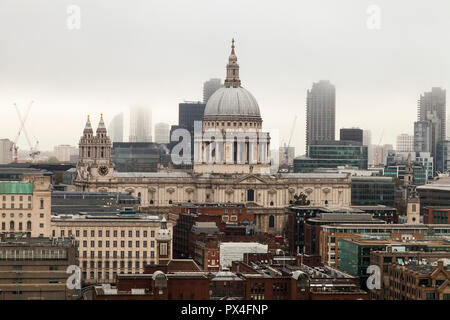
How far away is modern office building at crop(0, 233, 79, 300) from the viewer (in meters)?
93.9

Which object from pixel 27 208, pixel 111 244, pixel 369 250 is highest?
pixel 27 208

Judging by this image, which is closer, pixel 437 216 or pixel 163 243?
pixel 163 243

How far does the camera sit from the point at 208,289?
90062mm

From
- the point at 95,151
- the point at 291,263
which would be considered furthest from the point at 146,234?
the point at 95,151

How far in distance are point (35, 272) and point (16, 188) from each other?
37829 millimetres

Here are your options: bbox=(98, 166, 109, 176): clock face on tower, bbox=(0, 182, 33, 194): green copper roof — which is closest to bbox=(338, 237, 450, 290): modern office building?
bbox=(0, 182, 33, 194): green copper roof

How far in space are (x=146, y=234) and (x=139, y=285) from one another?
35.4 m

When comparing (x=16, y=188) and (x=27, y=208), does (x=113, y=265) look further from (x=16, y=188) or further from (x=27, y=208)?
(x=16, y=188)

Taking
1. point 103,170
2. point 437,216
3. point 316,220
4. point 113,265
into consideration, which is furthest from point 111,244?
point 103,170

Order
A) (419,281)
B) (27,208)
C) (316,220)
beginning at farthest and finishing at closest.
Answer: (316,220) → (27,208) → (419,281)

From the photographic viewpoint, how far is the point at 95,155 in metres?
188

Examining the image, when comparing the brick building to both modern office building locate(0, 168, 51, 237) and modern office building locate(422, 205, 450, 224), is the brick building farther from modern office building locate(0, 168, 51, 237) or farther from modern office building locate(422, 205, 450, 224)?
modern office building locate(0, 168, 51, 237)

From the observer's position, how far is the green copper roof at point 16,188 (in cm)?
13138
